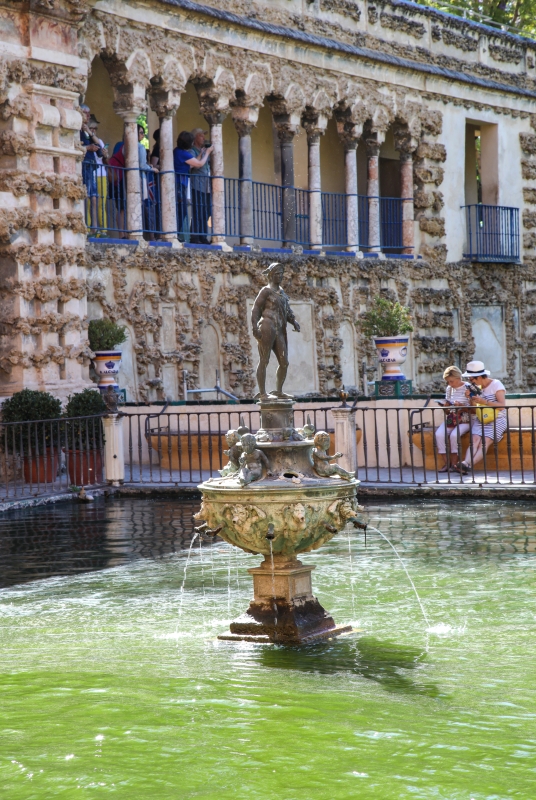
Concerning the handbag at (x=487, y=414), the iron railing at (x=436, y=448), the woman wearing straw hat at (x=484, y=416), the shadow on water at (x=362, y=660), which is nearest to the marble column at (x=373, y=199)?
the iron railing at (x=436, y=448)

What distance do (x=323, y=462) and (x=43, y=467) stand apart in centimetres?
968

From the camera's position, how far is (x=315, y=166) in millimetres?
25453

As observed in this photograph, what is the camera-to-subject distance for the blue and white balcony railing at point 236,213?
20750mm

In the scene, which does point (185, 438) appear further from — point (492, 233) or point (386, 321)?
point (492, 233)

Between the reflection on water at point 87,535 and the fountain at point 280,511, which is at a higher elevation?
the fountain at point 280,511

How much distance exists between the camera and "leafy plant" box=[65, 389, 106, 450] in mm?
16219

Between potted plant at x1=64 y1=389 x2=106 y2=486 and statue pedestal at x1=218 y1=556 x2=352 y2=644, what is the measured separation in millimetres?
8404

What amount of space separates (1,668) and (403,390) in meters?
15.0

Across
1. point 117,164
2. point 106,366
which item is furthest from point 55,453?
point 117,164

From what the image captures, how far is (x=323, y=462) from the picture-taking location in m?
7.50

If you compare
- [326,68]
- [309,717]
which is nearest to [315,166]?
[326,68]

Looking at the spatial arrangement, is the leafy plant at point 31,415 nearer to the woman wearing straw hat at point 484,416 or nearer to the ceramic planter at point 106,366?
the ceramic planter at point 106,366

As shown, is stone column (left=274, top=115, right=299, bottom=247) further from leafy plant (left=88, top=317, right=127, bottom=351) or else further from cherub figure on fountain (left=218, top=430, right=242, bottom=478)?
cherub figure on fountain (left=218, top=430, right=242, bottom=478)

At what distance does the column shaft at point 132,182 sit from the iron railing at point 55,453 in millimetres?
Result: 5048
